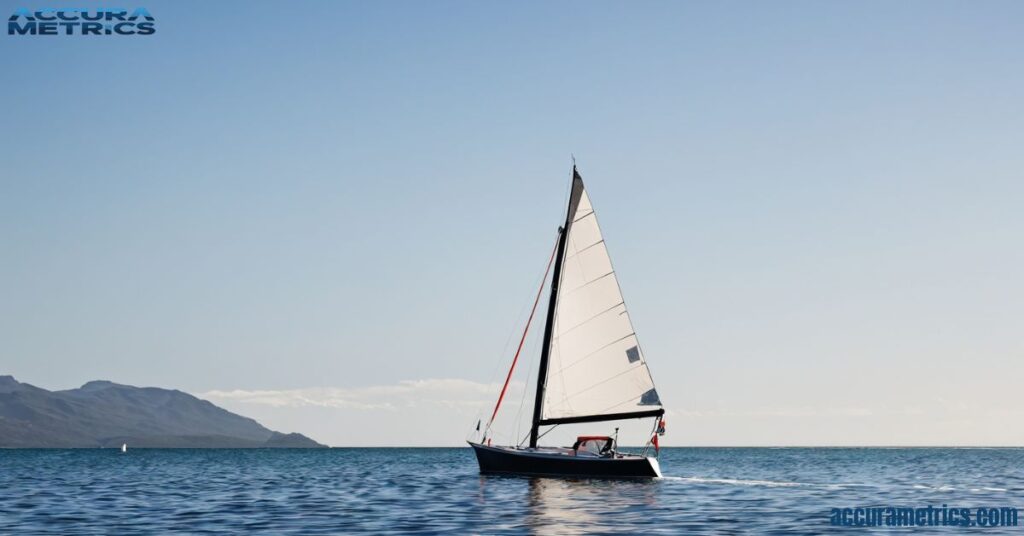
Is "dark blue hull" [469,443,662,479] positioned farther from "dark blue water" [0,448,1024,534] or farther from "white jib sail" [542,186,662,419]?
"white jib sail" [542,186,662,419]

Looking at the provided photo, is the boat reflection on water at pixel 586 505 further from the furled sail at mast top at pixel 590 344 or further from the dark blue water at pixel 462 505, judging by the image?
the furled sail at mast top at pixel 590 344

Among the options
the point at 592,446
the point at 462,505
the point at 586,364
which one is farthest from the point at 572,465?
the point at 462,505

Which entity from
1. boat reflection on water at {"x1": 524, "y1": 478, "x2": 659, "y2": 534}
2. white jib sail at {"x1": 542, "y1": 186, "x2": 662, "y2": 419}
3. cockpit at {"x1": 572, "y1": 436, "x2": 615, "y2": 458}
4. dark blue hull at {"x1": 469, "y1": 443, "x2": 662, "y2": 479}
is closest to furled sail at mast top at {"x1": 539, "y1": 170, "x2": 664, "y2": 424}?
white jib sail at {"x1": 542, "y1": 186, "x2": 662, "y2": 419}

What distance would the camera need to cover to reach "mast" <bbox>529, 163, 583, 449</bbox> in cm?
6384

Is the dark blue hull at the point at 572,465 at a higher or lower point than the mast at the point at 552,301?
lower

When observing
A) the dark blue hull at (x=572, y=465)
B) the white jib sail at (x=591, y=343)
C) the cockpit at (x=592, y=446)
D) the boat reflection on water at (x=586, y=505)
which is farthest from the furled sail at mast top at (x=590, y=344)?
the boat reflection on water at (x=586, y=505)

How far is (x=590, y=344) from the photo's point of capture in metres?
62.1

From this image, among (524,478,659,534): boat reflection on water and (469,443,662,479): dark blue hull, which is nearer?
(524,478,659,534): boat reflection on water

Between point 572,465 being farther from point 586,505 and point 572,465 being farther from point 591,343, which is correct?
point 586,505

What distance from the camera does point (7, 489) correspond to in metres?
67.4

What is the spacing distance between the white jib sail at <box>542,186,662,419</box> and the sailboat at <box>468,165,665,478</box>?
0.06m

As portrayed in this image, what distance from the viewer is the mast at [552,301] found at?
6384 cm

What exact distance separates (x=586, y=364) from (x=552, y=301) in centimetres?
455

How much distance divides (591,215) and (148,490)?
31560 mm
